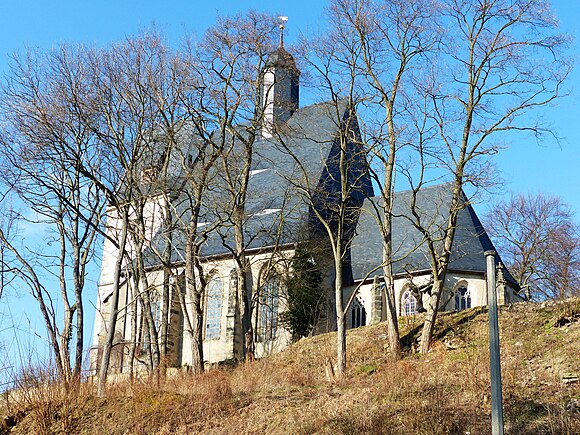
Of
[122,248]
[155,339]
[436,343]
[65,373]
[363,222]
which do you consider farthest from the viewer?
[363,222]

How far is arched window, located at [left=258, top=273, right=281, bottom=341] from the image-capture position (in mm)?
29406

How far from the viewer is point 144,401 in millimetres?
12727

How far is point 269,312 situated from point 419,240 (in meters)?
6.20

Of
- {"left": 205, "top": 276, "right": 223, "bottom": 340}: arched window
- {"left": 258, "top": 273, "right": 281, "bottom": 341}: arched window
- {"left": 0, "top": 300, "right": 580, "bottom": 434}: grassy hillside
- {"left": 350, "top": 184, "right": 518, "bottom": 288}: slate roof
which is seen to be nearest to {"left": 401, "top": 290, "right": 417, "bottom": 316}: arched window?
{"left": 350, "top": 184, "right": 518, "bottom": 288}: slate roof

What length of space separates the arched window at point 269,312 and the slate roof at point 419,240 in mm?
2995

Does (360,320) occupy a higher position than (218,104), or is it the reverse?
(218,104)

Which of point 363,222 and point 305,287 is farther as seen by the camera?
point 363,222

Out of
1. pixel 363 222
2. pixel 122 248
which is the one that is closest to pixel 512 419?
pixel 122 248

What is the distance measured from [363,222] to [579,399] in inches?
836

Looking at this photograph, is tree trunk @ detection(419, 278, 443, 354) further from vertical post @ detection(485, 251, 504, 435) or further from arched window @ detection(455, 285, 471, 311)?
vertical post @ detection(485, 251, 504, 435)

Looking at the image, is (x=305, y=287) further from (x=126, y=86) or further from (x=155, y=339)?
(x=126, y=86)

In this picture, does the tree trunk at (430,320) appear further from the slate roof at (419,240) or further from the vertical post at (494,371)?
the vertical post at (494,371)

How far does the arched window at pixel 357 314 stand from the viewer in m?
29.2

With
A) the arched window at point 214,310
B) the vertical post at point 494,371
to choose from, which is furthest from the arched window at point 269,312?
the vertical post at point 494,371
